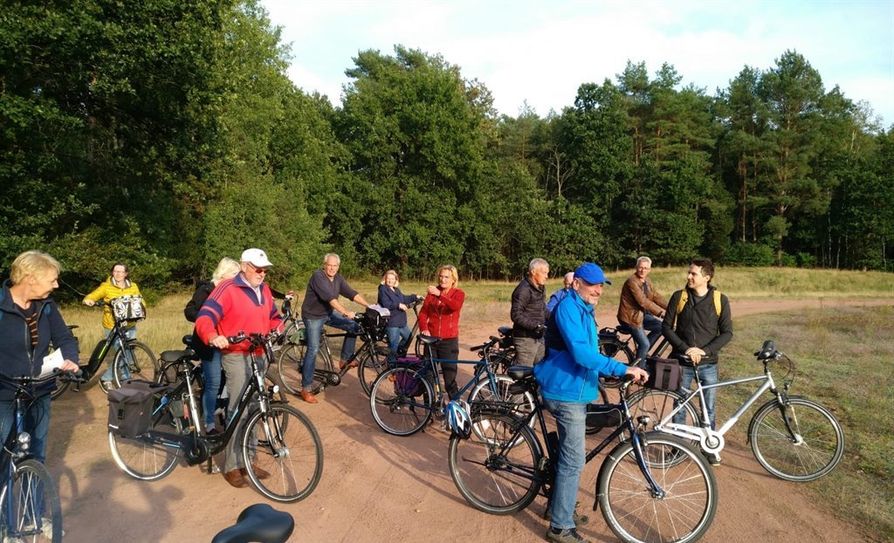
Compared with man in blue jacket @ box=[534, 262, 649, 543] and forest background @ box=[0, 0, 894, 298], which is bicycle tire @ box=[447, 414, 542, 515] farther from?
forest background @ box=[0, 0, 894, 298]

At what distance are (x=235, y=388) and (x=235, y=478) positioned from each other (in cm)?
72

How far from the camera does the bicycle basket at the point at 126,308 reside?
7223 millimetres

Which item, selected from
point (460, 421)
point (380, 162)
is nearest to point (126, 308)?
point (460, 421)

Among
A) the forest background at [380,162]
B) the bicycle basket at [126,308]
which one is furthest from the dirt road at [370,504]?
the forest background at [380,162]

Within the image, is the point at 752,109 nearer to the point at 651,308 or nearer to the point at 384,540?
the point at 651,308

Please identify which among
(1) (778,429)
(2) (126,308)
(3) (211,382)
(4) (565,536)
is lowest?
(4) (565,536)

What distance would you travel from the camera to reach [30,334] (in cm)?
372

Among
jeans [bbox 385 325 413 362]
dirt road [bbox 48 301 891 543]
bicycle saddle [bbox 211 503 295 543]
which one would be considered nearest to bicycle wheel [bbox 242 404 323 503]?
dirt road [bbox 48 301 891 543]

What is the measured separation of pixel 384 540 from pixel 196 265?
2259 centimetres

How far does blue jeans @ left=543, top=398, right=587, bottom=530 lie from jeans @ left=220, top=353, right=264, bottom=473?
2.43 meters

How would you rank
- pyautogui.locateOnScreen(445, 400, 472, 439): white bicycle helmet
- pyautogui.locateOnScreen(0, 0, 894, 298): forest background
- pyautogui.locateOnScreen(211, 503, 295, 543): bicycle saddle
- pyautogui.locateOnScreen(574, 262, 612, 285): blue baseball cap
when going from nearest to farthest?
pyautogui.locateOnScreen(211, 503, 295, 543): bicycle saddle, pyautogui.locateOnScreen(574, 262, 612, 285): blue baseball cap, pyautogui.locateOnScreen(445, 400, 472, 439): white bicycle helmet, pyautogui.locateOnScreen(0, 0, 894, 298): forest background

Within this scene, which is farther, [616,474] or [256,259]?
[256,259]

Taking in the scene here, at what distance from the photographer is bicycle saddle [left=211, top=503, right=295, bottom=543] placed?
1395 mm

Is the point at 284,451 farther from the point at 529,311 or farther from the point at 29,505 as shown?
the point at 529,311
